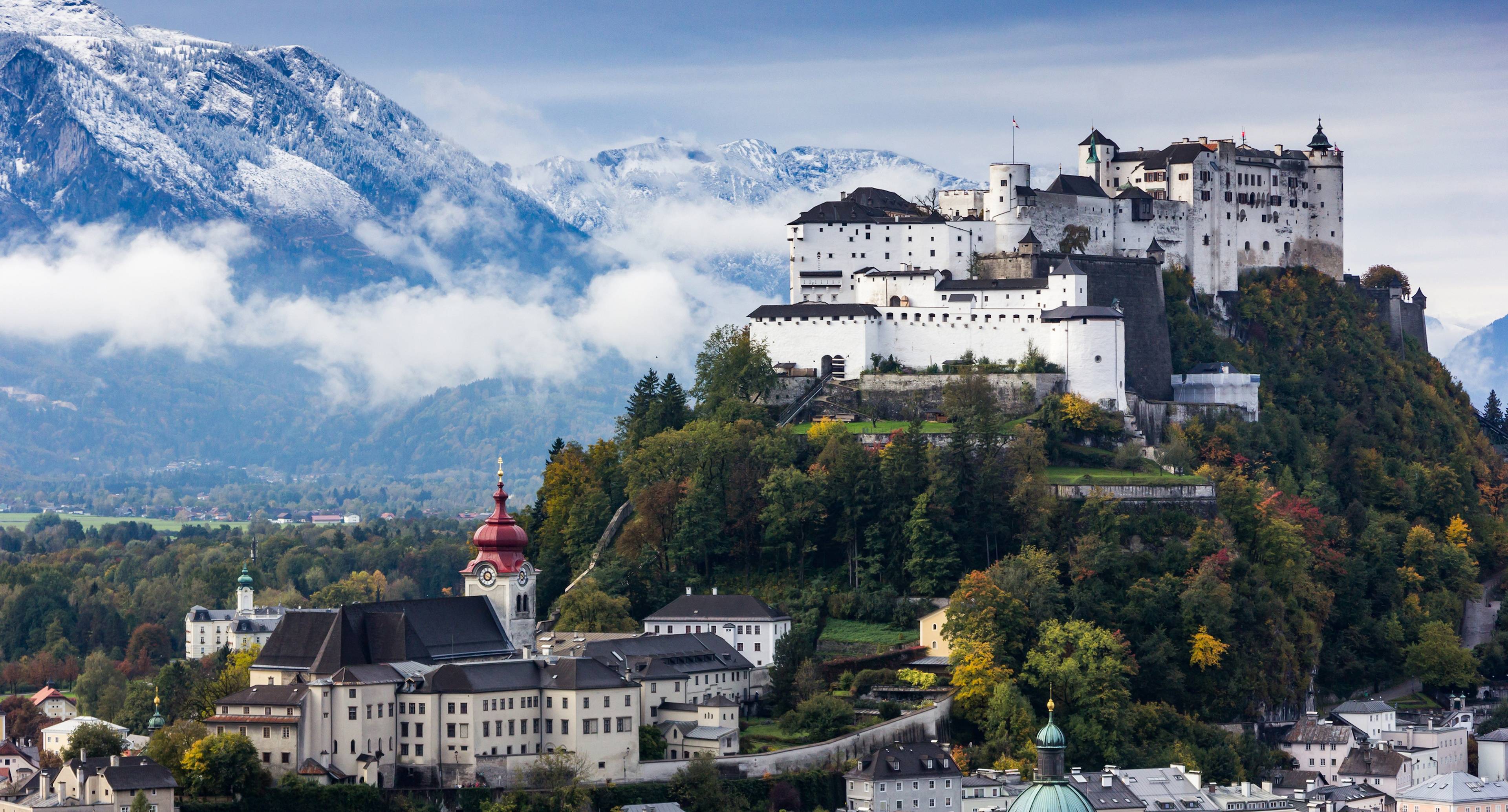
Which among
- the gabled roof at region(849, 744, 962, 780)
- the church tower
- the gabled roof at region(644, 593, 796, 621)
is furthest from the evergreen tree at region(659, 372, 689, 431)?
the gabled roof at region(849, 744, 962, 780)

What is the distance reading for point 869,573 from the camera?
89562mm

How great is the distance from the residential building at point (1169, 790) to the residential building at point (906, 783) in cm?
714

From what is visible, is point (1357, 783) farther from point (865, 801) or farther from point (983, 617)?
point (865, 801)

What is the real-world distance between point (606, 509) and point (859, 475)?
11966mm

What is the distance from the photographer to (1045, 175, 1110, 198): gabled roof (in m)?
110

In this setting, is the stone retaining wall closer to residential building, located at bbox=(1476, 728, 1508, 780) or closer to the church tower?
the church tower

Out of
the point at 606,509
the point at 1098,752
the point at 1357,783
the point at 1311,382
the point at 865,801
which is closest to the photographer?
the point at 865,801

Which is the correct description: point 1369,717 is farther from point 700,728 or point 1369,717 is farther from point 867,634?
point 700,728

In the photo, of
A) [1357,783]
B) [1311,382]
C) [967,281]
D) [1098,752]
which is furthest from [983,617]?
[1311,382]

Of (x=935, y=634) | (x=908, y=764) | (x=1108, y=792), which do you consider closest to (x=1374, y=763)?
(x=1108, y=792)

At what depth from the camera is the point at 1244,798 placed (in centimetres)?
Answer: 8069

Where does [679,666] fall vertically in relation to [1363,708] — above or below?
above

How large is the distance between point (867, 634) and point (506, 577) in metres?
14.6

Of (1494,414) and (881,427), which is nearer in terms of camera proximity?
(881,427)
